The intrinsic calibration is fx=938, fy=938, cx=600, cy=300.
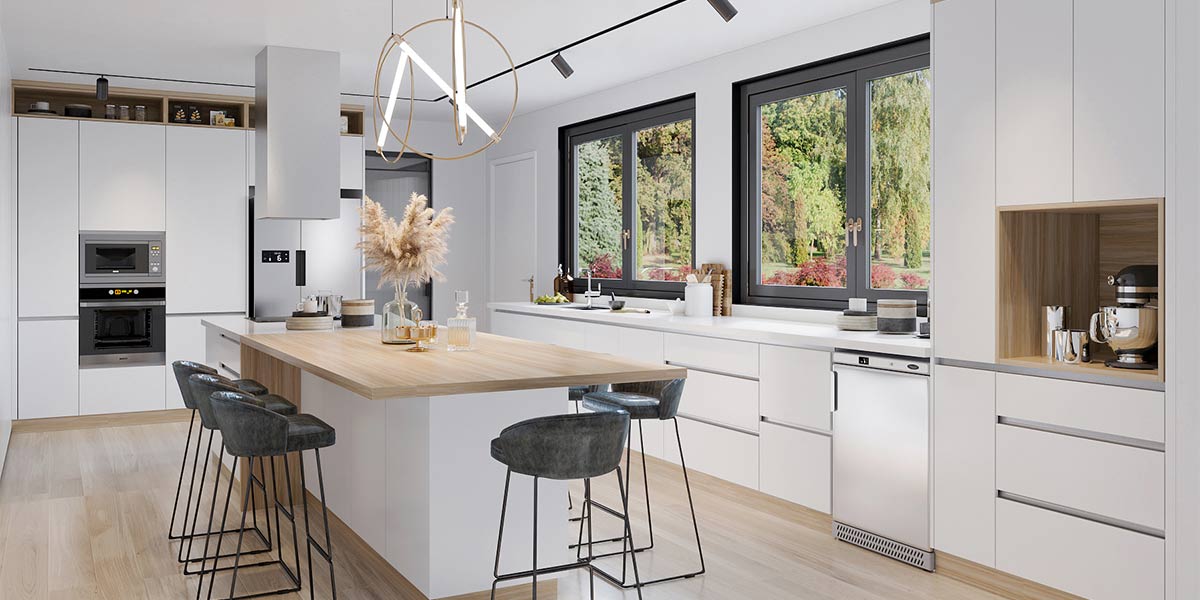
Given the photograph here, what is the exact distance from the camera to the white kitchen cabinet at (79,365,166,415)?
7.13 meters

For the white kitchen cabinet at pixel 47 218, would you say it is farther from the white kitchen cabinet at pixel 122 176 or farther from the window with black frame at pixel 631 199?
the window with black frame at pixel 631 199

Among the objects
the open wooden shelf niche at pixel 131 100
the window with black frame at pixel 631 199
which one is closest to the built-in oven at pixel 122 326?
the open wooden shelf niche at pixel 131 100

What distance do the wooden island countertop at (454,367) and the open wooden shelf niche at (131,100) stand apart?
13.0 ft

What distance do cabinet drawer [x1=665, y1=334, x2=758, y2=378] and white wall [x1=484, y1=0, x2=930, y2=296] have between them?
847 mm

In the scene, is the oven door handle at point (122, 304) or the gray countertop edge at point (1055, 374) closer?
the gray countertop edge at point (1055, 374)

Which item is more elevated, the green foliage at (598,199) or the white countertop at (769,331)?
the green foliage at (598,199)

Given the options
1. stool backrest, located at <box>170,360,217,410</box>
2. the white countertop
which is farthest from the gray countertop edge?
stool backrest, located at <box>170,360,217,410</box>

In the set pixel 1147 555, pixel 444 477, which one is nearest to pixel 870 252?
pixel 1147 555

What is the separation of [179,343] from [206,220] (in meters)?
1.00

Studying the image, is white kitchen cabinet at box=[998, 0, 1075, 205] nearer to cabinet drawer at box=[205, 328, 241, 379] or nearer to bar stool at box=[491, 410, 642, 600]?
bar stool at box=[491, 410, 642, 600]

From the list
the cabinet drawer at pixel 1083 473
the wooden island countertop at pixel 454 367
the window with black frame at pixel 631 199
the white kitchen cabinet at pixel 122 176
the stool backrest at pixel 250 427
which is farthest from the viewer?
the white kitchen cabinet at pixel 122 176

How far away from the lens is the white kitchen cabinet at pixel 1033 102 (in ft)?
10.9

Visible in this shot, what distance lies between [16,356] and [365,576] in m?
4.66

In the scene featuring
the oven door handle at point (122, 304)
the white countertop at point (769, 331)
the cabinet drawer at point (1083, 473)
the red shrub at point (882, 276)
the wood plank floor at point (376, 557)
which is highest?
the red shrub at point (882, 276)
